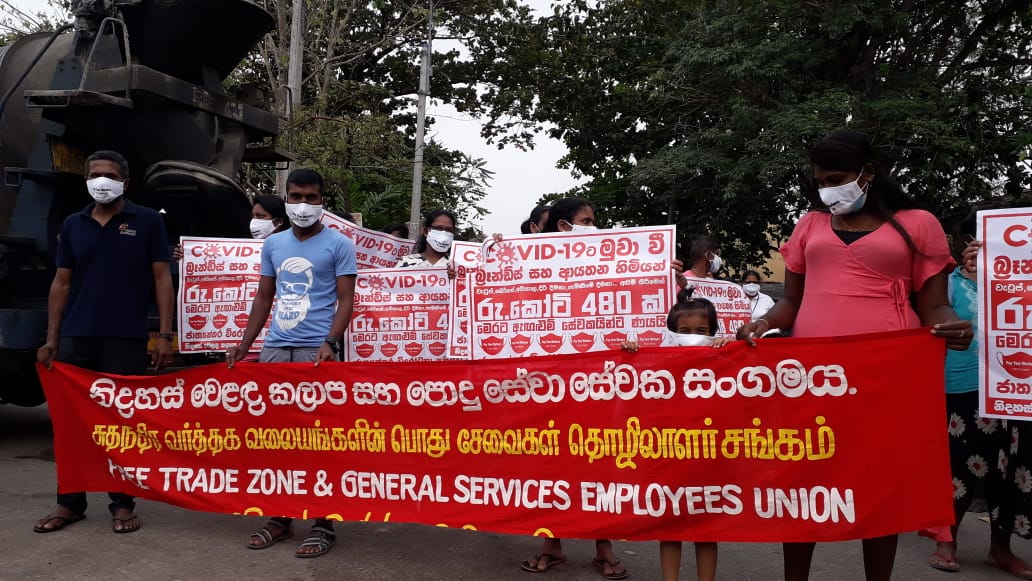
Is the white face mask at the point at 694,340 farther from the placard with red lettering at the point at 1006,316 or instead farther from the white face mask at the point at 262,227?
the white face mask at the point at 262,227

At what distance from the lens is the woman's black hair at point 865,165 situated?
10.9ft

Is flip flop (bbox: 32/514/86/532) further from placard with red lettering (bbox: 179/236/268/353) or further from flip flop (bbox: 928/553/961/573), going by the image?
flip flop (bbox: 928/553/961/573)

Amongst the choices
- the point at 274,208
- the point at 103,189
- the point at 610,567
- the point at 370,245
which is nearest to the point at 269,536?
the point at 610,567

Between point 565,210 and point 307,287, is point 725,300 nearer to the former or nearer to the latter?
point 565,210

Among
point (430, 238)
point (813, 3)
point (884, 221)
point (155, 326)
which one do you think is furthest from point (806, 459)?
point (813, 3)

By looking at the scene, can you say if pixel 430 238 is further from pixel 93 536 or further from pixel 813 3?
pixel 813 3

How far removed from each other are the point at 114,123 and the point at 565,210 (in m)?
3.40

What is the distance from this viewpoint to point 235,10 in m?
6.68

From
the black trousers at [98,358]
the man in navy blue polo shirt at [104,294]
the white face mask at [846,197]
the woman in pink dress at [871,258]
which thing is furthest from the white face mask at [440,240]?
the white face mask at [846,197]

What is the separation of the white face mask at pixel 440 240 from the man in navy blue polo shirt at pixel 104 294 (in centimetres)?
195

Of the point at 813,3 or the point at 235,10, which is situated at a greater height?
the point at 813,3

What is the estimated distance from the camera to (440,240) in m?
6.36

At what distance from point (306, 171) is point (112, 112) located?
91.8 inches

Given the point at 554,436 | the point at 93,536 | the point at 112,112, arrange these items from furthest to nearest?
the point at 112,112 < the point at 93,536 < the point at 554,436
